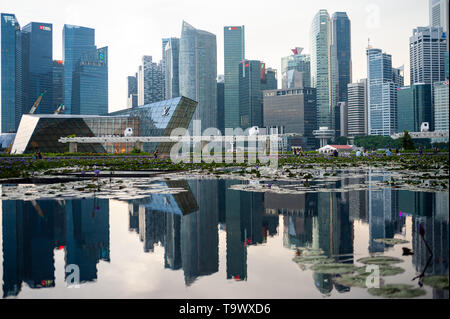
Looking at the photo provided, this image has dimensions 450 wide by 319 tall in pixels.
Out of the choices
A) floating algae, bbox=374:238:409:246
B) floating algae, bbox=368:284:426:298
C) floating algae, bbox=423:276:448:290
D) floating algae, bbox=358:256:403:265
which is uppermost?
floating algae, bbox=374:238:409:246

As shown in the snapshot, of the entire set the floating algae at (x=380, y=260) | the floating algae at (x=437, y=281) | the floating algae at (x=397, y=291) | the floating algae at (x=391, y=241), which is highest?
the floating algae at (x=391, y=241)

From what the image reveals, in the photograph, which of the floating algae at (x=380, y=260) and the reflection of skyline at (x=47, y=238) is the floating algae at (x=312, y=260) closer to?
the floating algae at (x=380, y=260)

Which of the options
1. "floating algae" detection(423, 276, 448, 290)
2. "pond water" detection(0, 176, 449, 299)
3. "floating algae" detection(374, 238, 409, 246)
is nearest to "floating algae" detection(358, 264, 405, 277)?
"pond water" detection(0, 176, 449, 299)

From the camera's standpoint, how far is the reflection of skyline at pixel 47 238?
694cm

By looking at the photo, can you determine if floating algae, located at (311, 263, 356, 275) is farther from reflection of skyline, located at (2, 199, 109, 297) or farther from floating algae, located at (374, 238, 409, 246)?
reflection of skyline, located at (2, 199, 109, 297)

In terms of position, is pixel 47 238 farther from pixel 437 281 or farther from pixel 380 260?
pixel 437 281

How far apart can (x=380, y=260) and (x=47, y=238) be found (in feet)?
24.2

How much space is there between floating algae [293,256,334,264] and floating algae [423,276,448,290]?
5.43 ft

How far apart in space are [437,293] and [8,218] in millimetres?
11185

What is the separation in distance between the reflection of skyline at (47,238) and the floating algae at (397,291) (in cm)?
450

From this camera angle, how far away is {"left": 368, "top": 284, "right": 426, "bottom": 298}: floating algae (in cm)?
550

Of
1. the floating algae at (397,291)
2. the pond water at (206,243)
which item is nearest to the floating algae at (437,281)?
the pond water at (206,243)
